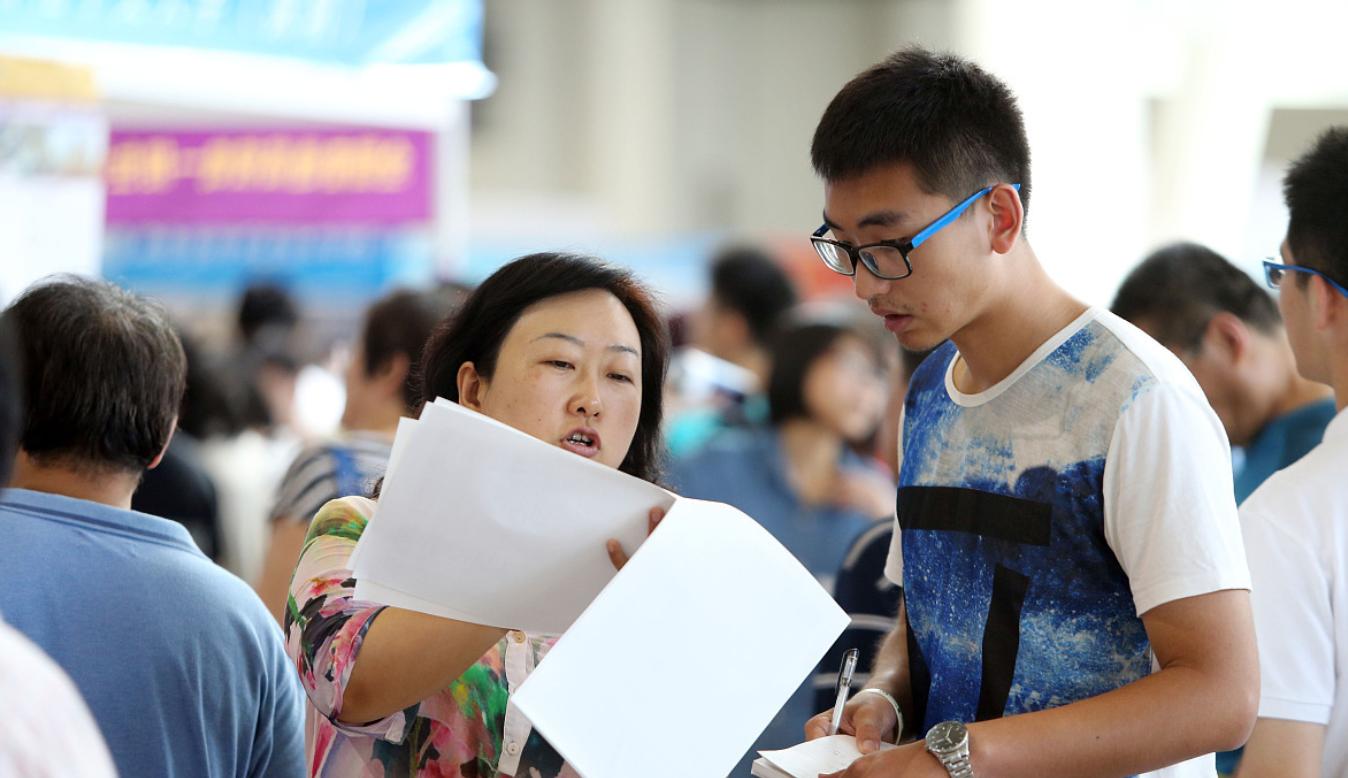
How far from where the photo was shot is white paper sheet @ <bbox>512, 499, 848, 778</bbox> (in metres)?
1.37

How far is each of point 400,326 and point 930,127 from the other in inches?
61.9

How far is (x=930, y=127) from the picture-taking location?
155 cm

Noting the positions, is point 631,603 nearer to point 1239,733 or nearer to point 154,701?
point 1239,733

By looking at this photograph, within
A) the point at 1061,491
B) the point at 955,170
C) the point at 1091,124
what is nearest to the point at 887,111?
the point at 955,170

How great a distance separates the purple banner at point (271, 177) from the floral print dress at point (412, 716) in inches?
128

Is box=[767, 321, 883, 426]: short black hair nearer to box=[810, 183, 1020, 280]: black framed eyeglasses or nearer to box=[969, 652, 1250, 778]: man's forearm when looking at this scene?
box=[810, 183, 1020, 280]: black framed eyeglasses

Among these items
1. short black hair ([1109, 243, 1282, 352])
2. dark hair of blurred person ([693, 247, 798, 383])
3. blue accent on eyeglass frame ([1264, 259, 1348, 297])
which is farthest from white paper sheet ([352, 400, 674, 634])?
dark hair of blurred person ([693, 247, 798, 383])


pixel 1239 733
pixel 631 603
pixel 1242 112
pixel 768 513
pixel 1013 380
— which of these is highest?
pixel 1242 112

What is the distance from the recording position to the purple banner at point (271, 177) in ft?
15.8

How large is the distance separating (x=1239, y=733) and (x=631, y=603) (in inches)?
24.1

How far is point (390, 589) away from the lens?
144 cm

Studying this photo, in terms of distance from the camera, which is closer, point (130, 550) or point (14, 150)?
point (130, 550)

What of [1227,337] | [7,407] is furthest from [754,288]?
[7,407]

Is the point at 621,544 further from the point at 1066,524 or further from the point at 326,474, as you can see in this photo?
the point at 326,474
